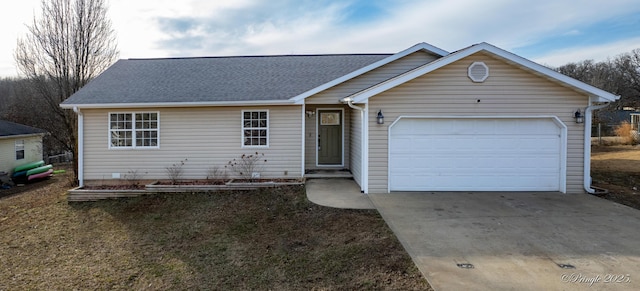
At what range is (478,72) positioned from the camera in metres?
8.56

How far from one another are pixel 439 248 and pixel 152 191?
8.01 meters

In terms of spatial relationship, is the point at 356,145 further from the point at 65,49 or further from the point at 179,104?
the point at 65,49

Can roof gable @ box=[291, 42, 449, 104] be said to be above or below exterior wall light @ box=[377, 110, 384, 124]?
above

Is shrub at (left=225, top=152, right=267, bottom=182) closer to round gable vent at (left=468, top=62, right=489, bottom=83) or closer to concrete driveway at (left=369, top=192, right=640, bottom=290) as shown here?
concrete driveway at (left=369, top=192, right=640, bottom=290)

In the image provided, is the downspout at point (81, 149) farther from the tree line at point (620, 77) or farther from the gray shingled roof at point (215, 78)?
the tree line at point (620, 77)

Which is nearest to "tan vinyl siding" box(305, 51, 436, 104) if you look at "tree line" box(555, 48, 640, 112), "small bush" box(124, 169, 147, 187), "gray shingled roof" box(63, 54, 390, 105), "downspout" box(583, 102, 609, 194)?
"gray shingled roof" box(63, 54, 390, 105)

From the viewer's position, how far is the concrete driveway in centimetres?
414

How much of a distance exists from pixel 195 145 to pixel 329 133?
4323mm

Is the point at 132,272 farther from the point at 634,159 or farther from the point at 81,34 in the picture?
the point at 634,159

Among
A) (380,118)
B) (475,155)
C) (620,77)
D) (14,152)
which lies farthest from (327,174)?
(620,77)

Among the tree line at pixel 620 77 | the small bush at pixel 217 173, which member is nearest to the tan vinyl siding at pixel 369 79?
the small bush at pixel 217 173

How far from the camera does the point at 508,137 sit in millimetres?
8836

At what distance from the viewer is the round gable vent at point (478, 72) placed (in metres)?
8.54

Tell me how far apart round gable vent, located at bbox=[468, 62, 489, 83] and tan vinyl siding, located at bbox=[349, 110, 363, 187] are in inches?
114
